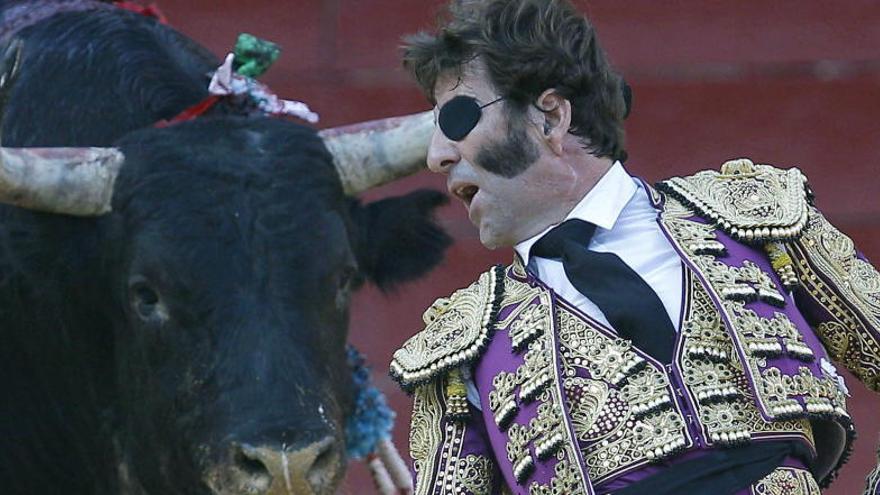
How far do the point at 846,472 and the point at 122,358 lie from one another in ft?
10.2

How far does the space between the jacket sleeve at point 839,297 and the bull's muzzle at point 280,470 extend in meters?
0.78

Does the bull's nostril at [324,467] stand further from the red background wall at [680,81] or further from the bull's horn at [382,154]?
the red background wall at [680,81]

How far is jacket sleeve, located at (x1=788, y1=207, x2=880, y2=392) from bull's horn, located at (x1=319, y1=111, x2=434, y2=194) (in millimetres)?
922

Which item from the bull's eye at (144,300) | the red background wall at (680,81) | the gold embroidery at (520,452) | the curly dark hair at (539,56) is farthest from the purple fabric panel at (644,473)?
the red background wall at (680,81)

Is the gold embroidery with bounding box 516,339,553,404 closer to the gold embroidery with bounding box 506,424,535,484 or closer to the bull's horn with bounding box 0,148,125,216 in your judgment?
the gold embroidery with bounding box 506,424,535,484

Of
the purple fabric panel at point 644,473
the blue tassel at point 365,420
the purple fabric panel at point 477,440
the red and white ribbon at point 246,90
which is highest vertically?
the red and white ribbon at point 246,90

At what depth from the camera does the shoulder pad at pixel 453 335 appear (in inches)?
116

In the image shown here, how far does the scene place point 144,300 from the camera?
3.40 m

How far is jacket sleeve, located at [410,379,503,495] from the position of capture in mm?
2906

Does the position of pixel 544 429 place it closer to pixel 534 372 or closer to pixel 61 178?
pixel 534 372

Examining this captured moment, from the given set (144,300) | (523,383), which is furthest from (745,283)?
(144,300)

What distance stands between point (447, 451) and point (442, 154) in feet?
1.44

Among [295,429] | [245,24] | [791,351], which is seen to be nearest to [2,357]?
[295,429]

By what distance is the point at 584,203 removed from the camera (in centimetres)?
291
